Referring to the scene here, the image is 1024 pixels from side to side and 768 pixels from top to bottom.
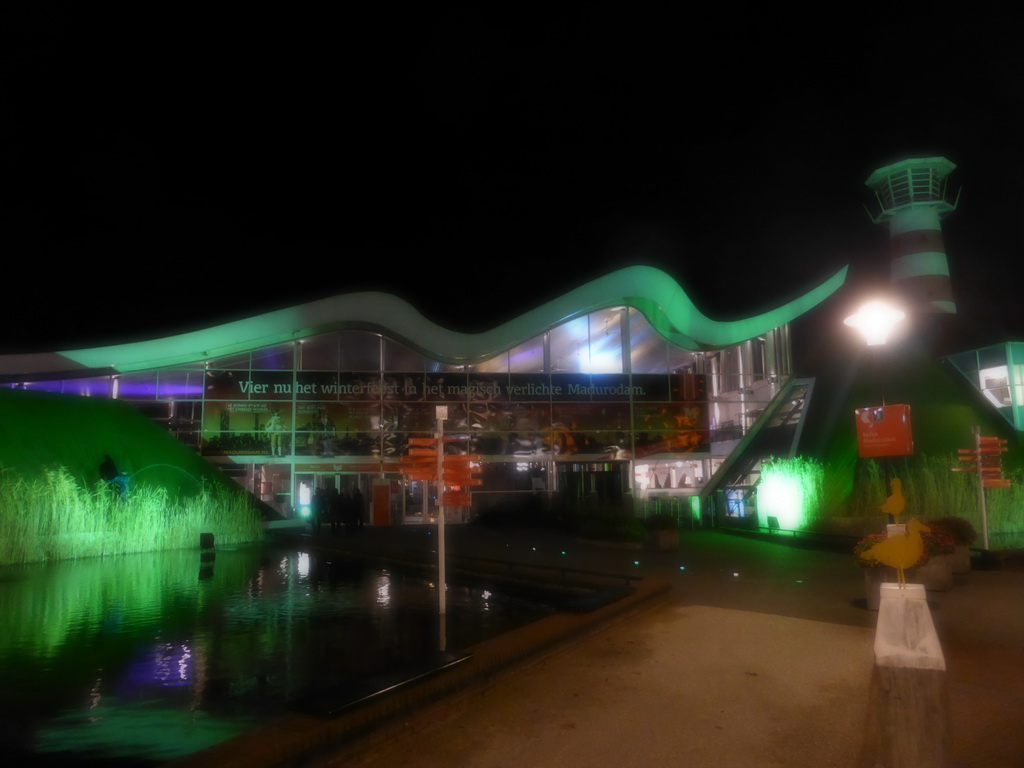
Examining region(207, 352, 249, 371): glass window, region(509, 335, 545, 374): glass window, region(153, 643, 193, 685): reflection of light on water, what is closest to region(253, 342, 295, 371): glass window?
region(207, 352, 249, 371): glass window

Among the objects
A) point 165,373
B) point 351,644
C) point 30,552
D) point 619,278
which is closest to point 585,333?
point 619,278

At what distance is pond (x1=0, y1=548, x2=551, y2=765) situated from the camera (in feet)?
17.3

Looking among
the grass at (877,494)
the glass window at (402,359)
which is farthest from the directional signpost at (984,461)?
the glass window at (402,359)

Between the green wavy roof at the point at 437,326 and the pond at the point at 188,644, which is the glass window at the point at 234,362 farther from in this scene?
the pond at the point at 188,644

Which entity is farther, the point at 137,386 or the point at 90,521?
the point at 137,386

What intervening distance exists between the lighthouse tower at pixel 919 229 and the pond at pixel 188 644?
3944 centimetres

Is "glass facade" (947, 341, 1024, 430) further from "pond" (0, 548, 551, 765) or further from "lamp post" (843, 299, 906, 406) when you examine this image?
"pond" (0, 548, 551, 765)

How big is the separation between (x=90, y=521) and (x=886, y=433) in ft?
50.2

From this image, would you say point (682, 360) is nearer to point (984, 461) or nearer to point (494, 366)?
point (494, 366)

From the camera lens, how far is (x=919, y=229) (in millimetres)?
43406

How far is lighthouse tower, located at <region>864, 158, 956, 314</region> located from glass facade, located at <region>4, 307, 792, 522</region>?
16253 millimetres

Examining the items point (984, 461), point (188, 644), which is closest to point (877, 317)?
point (984, 461)

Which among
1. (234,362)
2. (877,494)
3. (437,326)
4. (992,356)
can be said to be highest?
(437,326)

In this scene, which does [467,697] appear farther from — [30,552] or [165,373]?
[165,373]
